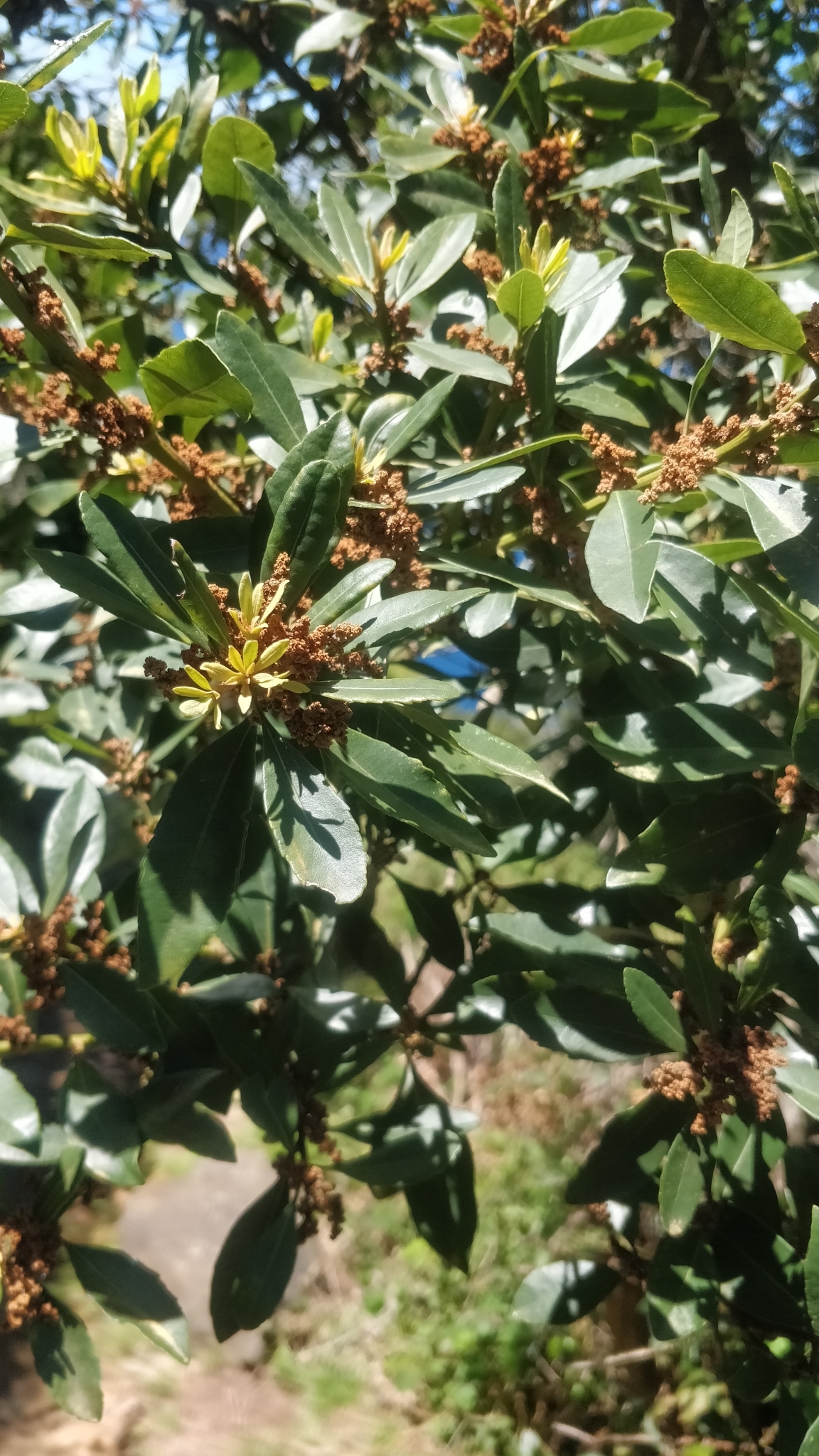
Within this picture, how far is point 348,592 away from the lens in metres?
0.72

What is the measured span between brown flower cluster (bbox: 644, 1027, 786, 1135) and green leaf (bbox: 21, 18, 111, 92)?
107 cm

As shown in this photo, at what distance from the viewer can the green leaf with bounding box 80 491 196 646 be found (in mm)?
675

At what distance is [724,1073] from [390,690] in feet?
2.06

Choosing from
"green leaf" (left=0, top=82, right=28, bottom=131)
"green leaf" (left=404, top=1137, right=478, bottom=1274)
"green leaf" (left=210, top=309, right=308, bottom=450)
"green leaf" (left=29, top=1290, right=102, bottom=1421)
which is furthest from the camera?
"green leaf" (left=404, top=1137, right=478, bottom=1274)

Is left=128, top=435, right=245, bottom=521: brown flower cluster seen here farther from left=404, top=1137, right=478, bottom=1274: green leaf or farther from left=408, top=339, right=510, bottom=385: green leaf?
left=404, top=1137, right=478, bottom=1274: green leaf

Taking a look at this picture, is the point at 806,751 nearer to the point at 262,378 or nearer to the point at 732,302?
the point at 732,302

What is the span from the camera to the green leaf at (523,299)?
847mm

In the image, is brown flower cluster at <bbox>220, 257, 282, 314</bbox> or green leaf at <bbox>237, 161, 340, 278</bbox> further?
brown flower cluster at <bbox>220, 257, 282, 314</bbox>

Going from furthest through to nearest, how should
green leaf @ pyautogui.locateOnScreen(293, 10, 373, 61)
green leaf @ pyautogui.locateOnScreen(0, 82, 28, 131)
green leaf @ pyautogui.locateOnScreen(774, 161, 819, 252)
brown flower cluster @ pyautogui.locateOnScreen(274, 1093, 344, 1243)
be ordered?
green leaf @ pyautogui.locateOnScreen(293, 10, 373, 61) < brown flower cluster @ pyautogui.locateOnScreen(274, 1093, 344, 1243) < green leaf @ pyautogui.locateOnScreen(774, 161, 819, 252) < green leaf @ pyautogui.locateOnScreen(0, 82, 28, 131)

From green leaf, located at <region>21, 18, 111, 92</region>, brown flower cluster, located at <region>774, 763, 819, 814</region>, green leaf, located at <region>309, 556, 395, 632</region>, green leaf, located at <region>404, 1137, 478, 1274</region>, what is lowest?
green leaf, located at <region>404, 1137, 478, 1274</region>

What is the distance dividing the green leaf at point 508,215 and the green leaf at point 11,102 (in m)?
0.52

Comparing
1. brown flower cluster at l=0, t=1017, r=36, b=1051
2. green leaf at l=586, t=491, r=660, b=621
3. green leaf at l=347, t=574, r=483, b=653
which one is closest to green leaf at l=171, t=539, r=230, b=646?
green leaf at l=347, t=574, r=483, b=653

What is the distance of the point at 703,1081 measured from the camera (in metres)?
0.99

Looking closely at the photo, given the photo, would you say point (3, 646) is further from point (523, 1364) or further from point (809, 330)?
point (523, 1364)
